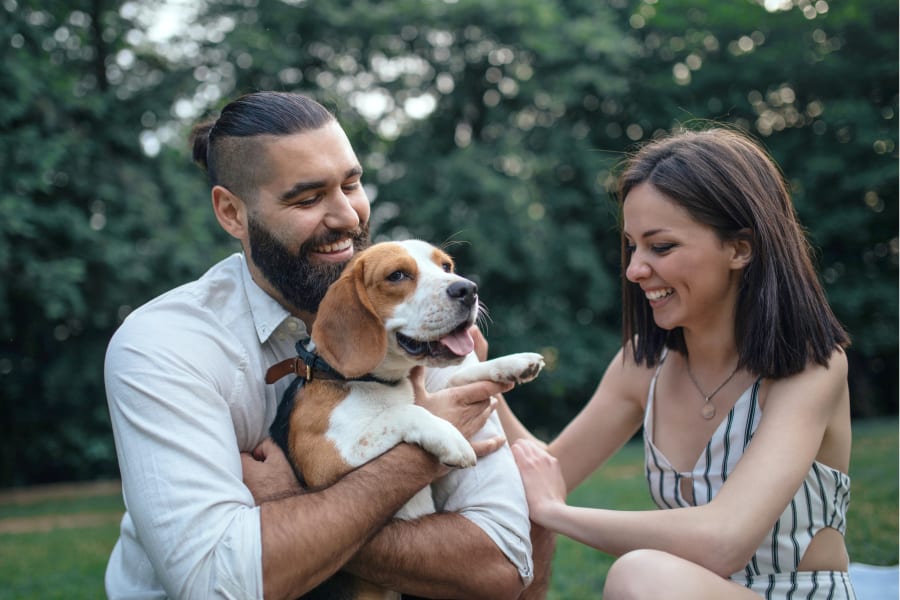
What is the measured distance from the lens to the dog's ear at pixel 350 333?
2822 millimetres

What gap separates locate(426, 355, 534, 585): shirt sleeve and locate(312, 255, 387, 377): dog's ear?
0.52 meters

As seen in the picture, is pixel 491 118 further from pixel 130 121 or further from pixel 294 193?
pixel 294 193

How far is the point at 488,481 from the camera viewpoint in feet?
9.60

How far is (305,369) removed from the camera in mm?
2951

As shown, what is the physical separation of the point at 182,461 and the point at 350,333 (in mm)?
675

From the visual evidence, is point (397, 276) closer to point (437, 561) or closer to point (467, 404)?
point (467, 404)

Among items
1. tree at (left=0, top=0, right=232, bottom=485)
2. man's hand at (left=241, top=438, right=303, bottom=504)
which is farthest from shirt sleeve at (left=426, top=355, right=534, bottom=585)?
tree at (left=0, top=0, right=232, bottom=485)

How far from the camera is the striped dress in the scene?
9.66 feet

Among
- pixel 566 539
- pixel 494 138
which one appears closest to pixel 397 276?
pixel 566 539

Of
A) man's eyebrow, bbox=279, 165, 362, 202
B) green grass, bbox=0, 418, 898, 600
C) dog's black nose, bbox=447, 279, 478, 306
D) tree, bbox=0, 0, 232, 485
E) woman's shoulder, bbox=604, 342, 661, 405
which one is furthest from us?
tree, bbox=0, 0, 232, 485

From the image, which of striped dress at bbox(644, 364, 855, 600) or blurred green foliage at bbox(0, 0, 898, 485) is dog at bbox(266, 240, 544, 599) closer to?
striped dress at bbox(644, 364, 855, 600)

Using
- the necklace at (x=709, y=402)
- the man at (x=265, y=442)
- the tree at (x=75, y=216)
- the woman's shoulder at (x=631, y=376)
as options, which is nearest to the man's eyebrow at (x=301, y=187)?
the man at (x=265, y=442)

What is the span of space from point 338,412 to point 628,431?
1503 mm

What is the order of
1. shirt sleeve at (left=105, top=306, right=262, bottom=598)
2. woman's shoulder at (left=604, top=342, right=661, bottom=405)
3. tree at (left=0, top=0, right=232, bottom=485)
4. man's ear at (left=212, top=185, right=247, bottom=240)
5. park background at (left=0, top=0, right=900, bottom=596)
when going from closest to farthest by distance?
shirt sleeve at (left=105, top=306, right=262, bottom=598) < man's ear at (left=212, top=185, right=247, bottom=240) < woman's shoulder at (left=604, top=342, right=661, bottom=405) < tree at (left=0, top=0, right=232, bottom=485) < park background at (left=0, top=0, right=900, bottom=596)
